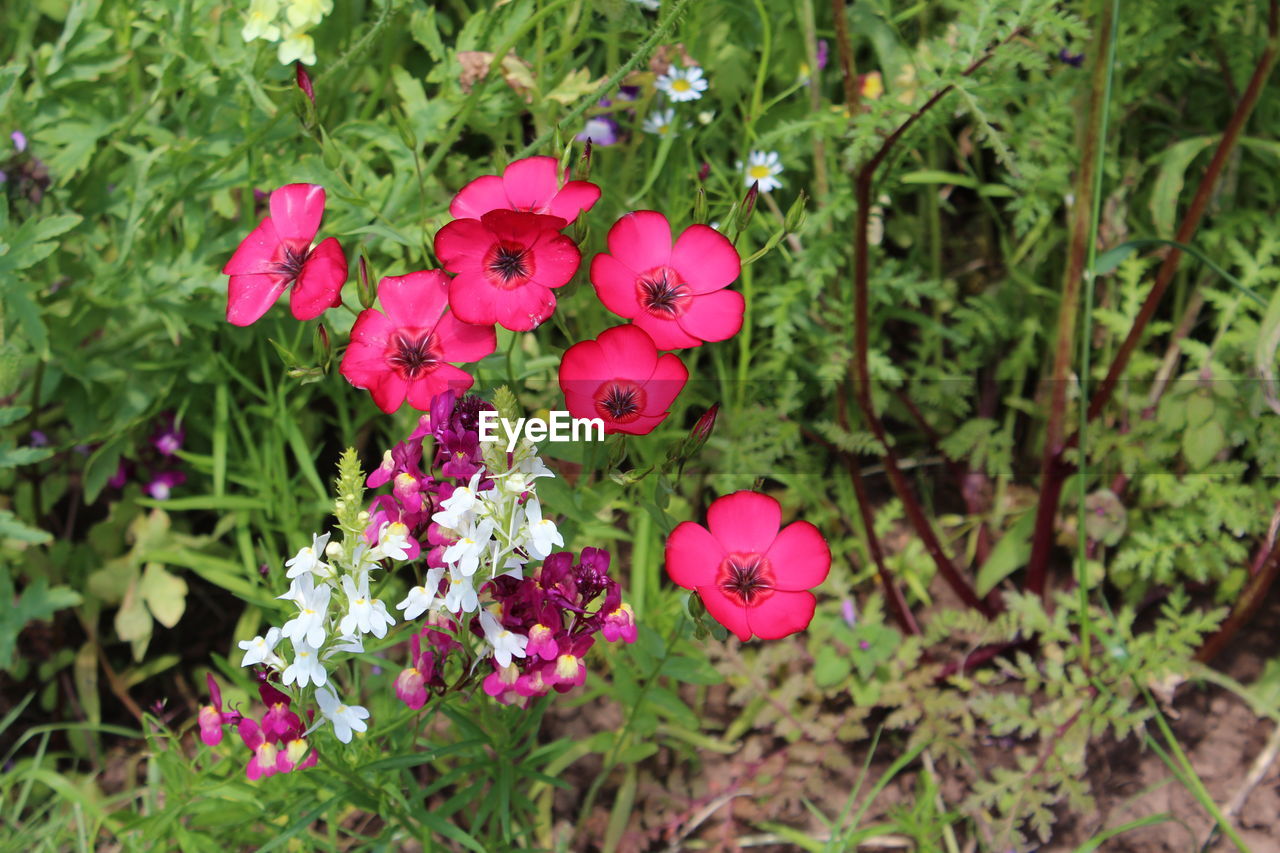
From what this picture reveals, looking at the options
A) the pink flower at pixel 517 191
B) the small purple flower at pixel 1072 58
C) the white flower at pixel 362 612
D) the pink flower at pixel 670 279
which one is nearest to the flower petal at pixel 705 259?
the pink flower at pixel 670 279

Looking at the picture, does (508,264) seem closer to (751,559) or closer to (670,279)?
(670,279)

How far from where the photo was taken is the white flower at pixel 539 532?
999 millimetres

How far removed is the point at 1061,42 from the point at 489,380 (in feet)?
3.24

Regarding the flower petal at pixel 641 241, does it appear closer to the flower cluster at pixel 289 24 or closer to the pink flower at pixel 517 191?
the pink flower at pixel 517 191

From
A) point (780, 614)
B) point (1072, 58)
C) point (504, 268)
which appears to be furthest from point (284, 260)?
point (1072, 58)

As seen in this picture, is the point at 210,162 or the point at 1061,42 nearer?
the point at 1061,42

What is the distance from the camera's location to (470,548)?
988 millimetres

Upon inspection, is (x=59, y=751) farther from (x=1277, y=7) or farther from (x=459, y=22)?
(x=1277, y=7)

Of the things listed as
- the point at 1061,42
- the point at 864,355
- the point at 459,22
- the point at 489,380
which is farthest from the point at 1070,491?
the point at 459,22

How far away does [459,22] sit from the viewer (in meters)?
2.11

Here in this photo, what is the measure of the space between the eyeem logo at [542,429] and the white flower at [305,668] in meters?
0.26

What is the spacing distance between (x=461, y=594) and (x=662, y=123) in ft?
3.42

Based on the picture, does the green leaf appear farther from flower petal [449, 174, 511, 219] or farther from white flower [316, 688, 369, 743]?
flower petal [449, 174, 511, 219]

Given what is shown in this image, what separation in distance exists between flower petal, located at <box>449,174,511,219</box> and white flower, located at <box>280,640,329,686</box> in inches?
18.3
